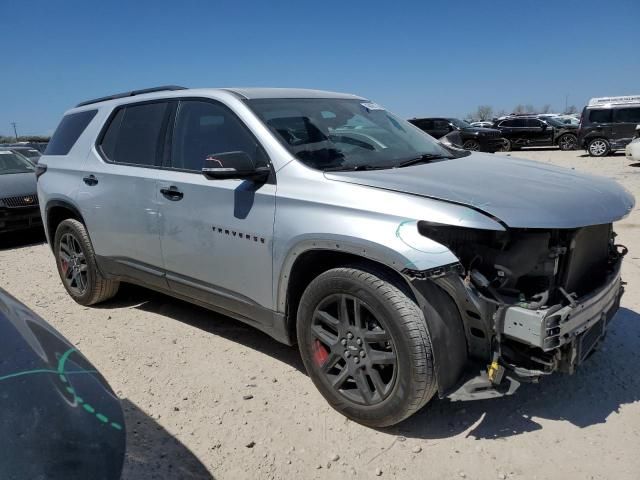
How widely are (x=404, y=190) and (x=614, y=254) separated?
5.13ft

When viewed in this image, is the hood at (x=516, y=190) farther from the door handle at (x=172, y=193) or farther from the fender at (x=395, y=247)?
the door handle at (x=172, y=193)

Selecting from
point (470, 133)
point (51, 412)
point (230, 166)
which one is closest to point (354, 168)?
point (230, 166)

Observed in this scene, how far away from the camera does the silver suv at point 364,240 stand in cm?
246

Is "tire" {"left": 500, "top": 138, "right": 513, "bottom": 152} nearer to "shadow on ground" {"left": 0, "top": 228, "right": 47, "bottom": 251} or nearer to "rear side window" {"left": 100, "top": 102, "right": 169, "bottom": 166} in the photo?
"shadow on ground" {"left": 0, "top": 228, "right": 47, "bottom": 251}

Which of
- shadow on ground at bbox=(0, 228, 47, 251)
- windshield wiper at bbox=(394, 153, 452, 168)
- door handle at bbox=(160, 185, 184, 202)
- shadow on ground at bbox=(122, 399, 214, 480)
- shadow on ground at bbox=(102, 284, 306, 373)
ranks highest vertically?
windshield wiper at bbox=(394, 153, 452, 168)

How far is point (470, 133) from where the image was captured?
854 inches

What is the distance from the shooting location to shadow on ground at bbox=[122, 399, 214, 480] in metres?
2.57

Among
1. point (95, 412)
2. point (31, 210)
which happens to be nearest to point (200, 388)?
A: point (95, 412)

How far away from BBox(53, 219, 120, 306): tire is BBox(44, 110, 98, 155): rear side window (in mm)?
731

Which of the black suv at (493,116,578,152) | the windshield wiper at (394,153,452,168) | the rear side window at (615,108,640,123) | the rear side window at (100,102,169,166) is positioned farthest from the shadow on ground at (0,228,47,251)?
the black suv at (493,116,578,152)

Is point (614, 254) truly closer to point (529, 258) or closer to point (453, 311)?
point (529, 258)

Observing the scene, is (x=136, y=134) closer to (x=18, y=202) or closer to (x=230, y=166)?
(x=230, y=166)

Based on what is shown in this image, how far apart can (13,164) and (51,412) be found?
30.6ft

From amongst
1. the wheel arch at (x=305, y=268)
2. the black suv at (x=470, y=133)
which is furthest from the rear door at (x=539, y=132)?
the wheel arch at (x=305, y=268)
